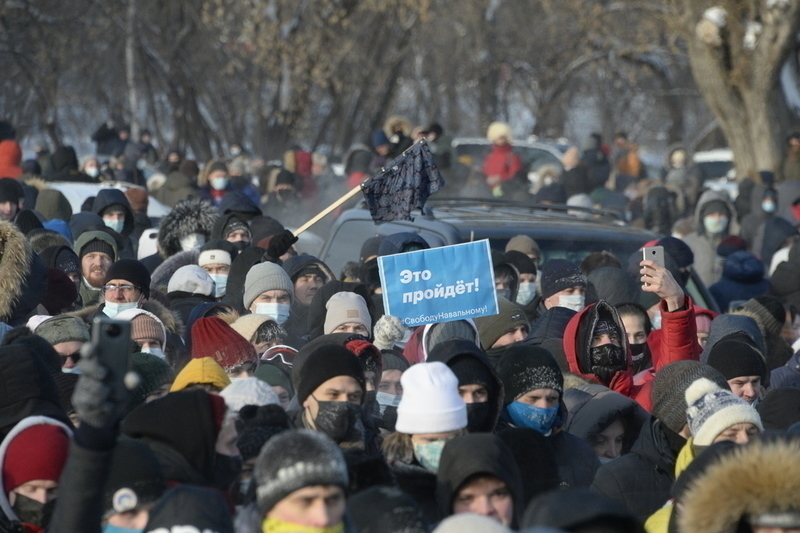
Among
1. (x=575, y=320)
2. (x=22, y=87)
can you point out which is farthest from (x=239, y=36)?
(x=575, y=320)

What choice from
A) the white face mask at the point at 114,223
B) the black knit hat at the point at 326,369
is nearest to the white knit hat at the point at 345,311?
the black knit hat at the point at 326,369

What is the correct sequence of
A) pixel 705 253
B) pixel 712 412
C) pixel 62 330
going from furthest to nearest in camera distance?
pixel 705 253 → pixel 62 330 → pixel 712 412

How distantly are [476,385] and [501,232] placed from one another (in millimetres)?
4094

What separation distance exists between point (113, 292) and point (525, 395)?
8.98 ft

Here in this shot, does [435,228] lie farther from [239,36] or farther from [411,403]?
[239,36]

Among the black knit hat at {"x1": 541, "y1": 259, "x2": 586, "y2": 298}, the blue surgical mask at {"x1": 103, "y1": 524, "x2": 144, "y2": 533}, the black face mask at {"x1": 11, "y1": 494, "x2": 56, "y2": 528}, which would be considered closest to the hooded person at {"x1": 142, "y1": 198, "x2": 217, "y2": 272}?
the black knit hat at {"x1": 541, "y1": 259, "x2": 586, "y2": 298}

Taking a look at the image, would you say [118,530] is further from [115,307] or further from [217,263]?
[217,263]

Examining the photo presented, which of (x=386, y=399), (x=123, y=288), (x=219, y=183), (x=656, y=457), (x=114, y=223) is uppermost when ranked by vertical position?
(x=219, y=183)

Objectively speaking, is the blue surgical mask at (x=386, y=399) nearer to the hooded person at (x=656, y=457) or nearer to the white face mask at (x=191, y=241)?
the hooded person at (x=656, y=457)

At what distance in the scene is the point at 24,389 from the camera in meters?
4.86

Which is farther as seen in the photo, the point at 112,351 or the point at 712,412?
the point at 712,412

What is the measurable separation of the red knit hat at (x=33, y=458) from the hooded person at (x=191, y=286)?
337 cm

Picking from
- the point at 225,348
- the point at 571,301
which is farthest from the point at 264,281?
the point at 571,301

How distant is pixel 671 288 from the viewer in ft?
20.8
